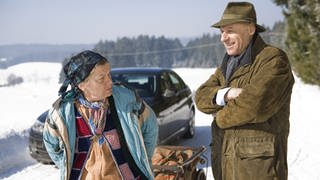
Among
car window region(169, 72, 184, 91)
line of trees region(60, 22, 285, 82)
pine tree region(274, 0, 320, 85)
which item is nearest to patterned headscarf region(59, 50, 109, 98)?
car window region(169, 72, 184, 91)

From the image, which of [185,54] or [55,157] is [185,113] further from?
[185,54]

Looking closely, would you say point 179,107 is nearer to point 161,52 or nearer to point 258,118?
point 258,118

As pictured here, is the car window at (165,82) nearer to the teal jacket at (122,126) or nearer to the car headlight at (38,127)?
the car headlight at (38,127)

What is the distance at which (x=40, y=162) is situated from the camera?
24.3 ft

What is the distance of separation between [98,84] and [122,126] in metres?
0.30

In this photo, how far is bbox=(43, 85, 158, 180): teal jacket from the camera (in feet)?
8.04

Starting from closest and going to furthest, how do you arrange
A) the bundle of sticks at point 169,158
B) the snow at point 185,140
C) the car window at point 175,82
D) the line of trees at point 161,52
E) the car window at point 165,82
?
1. the bundle of sticks at point 169,158
2. the snow at point 185,140
3. the car window at point 165,82
4. the car window at point 175,82
5. the line of trees at point 161,52

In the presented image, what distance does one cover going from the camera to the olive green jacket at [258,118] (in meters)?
2.63

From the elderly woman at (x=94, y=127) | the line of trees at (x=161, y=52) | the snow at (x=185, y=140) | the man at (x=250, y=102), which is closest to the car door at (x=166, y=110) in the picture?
the snow at (x=185, y=140)

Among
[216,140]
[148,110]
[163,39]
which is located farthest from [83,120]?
[163,39]

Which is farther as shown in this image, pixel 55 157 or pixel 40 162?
pixel 40 162

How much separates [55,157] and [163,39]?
75674 millimetres

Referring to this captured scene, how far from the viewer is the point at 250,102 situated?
8.65ft

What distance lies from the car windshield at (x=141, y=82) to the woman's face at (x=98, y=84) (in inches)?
202
